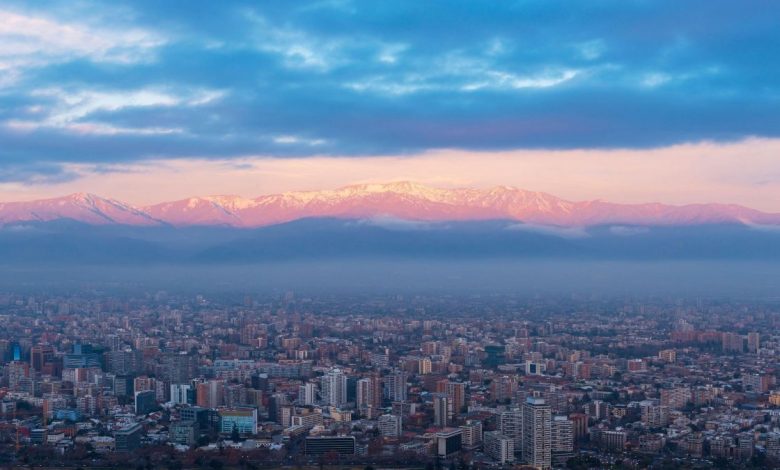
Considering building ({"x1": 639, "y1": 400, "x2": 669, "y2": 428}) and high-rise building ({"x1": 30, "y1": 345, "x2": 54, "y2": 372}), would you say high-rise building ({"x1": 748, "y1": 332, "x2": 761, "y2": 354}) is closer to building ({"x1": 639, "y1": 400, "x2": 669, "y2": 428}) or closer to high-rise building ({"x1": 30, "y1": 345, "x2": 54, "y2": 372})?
building ({"x1": 639, "y1": 400, "x2": 669, "y2": 428})

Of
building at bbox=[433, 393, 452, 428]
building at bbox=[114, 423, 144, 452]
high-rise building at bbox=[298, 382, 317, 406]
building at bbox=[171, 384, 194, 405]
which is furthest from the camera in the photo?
building at bbox=[171, 384, 194, 405]

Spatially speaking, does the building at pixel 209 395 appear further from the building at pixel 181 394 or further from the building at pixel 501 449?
the building at pixel 501 449

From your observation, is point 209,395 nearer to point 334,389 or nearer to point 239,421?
point 334,389

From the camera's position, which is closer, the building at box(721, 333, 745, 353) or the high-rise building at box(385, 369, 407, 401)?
the high-rise building at box(385, 369, 407, 401)

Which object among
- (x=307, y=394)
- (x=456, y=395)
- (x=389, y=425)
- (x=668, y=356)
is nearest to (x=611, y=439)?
(x=389, y=425)

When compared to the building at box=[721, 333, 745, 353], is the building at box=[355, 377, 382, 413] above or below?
Answer: below

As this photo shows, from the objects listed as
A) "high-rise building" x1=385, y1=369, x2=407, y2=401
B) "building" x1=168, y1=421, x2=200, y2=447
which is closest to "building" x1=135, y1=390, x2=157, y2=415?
"building" x1=168, y1=421, x2=200, y2=447

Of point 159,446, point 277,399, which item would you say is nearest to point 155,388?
point 277,399
